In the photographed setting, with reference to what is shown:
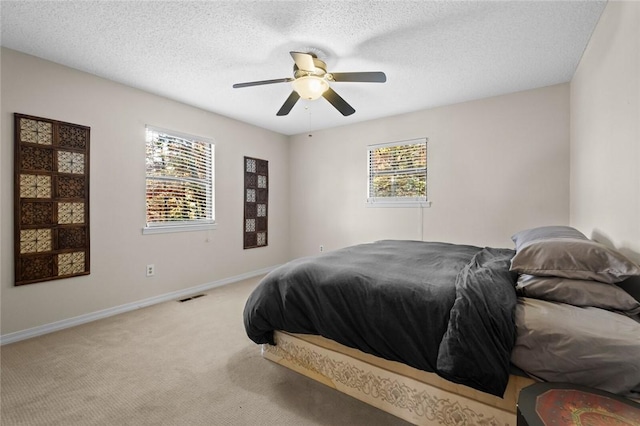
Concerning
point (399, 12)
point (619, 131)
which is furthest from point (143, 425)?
point (619, 131)

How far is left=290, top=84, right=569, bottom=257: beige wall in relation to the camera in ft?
10.9

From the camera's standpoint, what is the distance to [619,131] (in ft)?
5.86

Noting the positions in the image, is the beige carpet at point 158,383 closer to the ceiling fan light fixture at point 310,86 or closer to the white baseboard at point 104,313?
the white baseboard at point 104,313

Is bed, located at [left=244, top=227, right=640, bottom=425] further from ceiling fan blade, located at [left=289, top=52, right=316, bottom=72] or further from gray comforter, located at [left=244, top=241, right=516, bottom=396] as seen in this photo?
ceiling fan blade, located at [left=289, top=52, right=316, bottom=72]

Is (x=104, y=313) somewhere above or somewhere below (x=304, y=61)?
below

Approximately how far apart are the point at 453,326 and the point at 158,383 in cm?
187

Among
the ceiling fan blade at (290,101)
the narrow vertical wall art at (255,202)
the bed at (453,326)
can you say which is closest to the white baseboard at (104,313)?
the narrow vertical wall art at (255,202)

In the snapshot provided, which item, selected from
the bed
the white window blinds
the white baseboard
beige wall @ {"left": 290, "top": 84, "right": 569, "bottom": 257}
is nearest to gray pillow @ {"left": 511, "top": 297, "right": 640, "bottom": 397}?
the bed

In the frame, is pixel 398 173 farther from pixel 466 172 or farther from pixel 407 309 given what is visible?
pixel 407 309

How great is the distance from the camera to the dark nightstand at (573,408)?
77 centimetres

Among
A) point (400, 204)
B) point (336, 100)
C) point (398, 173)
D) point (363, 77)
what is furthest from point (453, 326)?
point (398, 173)

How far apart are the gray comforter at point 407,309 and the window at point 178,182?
224 cm

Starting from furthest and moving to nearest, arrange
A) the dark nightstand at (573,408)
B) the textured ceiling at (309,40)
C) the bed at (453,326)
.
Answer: the textured ceiling at (309,40), the bed at (453,326), the dark nightstand at (573,408)

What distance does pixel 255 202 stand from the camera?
193 inches
